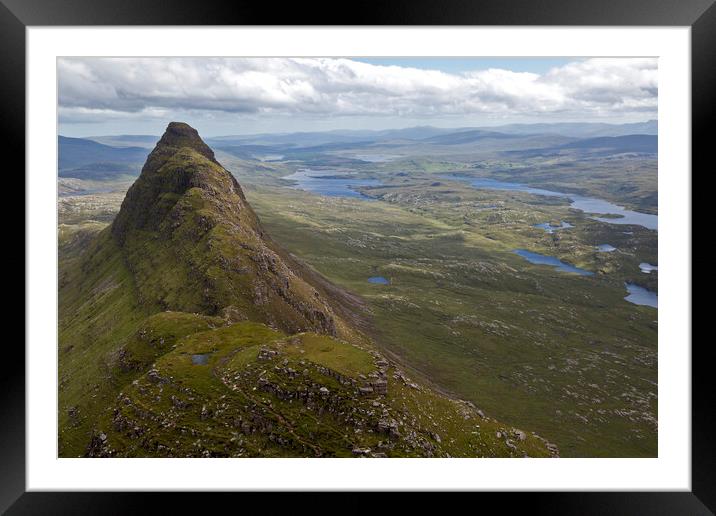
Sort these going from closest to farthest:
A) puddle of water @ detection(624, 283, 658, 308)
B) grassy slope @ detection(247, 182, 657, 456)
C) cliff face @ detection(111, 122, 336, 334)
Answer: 1. cliff face @ detection(111, 122, 336, 334)
2. grassy slope @ detection(247, 182, 657, 456)
3. puddle of water @ detection(624, 283, 658, 308)

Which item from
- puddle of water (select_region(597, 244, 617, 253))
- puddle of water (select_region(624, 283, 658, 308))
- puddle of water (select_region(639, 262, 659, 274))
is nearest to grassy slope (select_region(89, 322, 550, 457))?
puddle of water (select_region(624, 283, 658, 308))

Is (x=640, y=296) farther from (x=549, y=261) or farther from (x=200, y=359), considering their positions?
(x=200, y=359)

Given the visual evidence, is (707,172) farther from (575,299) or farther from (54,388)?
(575,299)

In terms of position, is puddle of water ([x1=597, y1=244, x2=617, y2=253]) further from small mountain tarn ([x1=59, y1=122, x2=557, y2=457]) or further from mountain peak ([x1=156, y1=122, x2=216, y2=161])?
small mountain tarn ([x1=59, y1=122, x2=557, y2=457])

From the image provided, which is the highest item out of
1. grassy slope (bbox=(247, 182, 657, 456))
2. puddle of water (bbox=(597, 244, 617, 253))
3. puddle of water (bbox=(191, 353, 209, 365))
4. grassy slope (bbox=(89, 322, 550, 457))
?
puddle of water (bbox=(191, 353, 209, 365))

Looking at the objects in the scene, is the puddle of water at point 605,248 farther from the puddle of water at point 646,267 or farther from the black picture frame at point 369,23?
the black picture frame at point 369,23

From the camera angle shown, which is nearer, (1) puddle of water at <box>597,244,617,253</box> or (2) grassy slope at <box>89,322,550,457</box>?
(2) grassy slope at <box>89,322,550,457</box>

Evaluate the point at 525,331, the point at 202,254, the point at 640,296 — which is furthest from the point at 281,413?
the point at 640,296

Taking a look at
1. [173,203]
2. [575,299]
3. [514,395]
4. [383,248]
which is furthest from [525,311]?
[173,203]

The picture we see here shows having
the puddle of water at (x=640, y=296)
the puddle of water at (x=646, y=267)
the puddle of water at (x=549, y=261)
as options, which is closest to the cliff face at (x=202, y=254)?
the puddle of water at (x=640, y=296)
